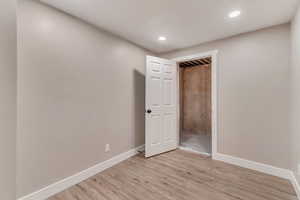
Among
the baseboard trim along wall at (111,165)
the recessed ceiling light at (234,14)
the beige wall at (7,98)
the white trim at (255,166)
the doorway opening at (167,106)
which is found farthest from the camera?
the doorway opening at (167,106)

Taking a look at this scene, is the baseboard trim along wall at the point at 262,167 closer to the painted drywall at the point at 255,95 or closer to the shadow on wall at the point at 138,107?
the painted drywall at the point at 255,95

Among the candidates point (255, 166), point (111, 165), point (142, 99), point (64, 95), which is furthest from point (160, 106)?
point (255, 166)

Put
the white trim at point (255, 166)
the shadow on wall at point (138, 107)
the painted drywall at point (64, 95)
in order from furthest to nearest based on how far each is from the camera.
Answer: the shadow on wall at point (138, 107) < the white trim at point (255, 166) < the painted drywall at point (64, 95)

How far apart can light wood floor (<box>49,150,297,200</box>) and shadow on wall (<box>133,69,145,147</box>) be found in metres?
0.63

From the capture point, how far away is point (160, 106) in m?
3.09

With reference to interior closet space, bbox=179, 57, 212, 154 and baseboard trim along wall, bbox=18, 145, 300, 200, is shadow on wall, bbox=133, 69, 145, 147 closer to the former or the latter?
baseboard trim along wall, bbox=18, 145, 300, 200

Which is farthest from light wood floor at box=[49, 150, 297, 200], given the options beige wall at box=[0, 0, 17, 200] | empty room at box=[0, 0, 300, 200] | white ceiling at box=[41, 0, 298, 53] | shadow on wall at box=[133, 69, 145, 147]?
white ceiling at box=[41, 0, 298, 53]

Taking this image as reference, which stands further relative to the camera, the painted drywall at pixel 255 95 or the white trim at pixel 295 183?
the painted drywall at pixel 255 95

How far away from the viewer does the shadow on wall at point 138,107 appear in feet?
10.0

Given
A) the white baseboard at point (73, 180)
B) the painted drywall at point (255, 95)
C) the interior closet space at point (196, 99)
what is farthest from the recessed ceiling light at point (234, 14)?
the white baseboard at point (73, 180)

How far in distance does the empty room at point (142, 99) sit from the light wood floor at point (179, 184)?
2 cm

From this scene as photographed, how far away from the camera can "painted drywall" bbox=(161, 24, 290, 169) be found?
2170mm

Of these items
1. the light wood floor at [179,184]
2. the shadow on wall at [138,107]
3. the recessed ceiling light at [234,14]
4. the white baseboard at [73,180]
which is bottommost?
the light wood floor at [179,184]

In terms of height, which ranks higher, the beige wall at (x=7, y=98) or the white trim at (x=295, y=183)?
the beige wall at (x=7, y=98)
